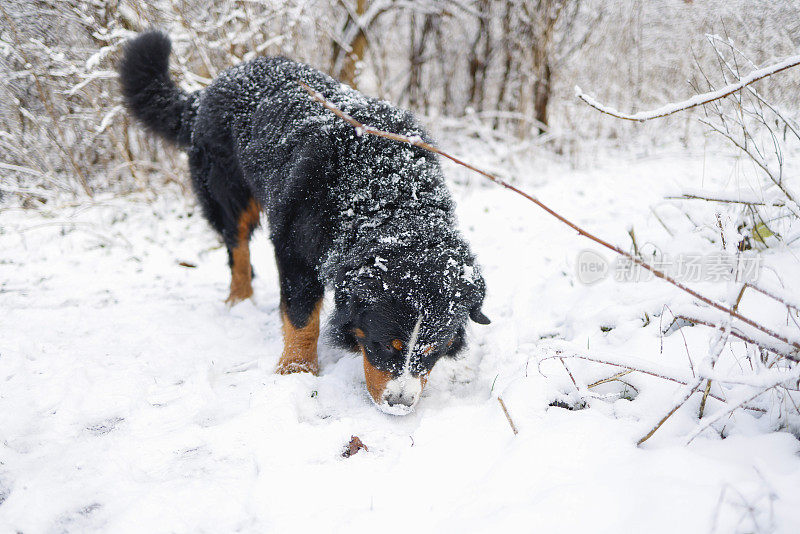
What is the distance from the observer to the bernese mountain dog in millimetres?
1987

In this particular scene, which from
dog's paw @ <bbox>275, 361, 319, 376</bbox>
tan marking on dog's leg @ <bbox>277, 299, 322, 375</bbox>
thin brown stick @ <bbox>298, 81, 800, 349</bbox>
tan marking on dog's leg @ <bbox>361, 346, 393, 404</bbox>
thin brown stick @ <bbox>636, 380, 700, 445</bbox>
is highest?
thin brown stick @ <bbox>298, 81, 800, 349</bbox>

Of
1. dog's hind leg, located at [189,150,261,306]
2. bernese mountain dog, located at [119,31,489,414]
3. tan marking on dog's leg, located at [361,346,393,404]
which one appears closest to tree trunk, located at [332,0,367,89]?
bernese mountain dog, located at [119,31,489,414]

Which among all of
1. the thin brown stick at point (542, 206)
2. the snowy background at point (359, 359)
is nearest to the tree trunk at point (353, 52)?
the snowy background at point (359, 359)

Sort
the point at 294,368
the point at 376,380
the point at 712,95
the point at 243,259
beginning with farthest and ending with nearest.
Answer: the point at 243,259
the point at 294,368
the point at 376,380
the point at 712,95

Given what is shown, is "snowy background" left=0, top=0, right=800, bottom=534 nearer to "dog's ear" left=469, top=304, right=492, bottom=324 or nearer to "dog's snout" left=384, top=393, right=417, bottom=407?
"dog's snout" left=384, top=393, right=417, bottom=407

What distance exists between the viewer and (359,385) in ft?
7.81

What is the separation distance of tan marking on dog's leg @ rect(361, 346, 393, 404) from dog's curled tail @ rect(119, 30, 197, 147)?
256 centimetres

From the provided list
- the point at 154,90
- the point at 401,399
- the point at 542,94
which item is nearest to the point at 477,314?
the point at 401,399

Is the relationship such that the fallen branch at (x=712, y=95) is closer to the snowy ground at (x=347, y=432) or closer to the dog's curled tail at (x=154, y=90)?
the snowy ground at (x=347, y=432)

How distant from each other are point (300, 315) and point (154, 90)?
2396mm

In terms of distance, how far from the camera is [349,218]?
2.28m

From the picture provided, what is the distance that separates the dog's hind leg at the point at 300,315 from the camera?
259 cm

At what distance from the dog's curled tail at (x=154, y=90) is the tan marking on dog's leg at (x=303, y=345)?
1961mm

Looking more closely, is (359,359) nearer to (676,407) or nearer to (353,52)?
Answer: (676,407)
